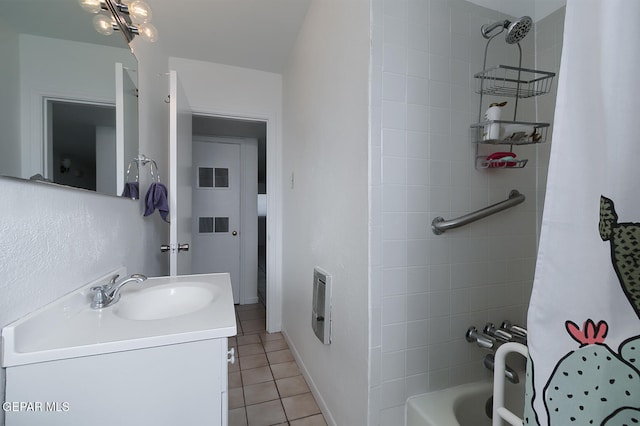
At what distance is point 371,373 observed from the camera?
1070 millimetres

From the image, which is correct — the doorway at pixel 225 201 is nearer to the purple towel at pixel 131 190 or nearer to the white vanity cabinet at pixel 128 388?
the purple towel at pixel 131 190

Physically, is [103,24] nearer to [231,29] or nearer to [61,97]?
[61,97]

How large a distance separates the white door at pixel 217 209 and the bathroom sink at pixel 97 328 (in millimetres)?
2242

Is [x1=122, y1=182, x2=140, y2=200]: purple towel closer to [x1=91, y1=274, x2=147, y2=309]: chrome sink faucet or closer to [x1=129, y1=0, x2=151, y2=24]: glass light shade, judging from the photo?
[x1=91, y1=274, x2=147, y2=309]: chrome sink faucet

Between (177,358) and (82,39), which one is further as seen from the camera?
(82,39)

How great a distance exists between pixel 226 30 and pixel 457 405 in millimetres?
2661

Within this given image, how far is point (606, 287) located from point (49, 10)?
1.53m

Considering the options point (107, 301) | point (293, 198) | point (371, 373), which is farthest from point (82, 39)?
point (371, 373)

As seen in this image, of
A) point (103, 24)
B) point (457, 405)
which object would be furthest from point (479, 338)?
point (103, 24)

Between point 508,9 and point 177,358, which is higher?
point 508,9

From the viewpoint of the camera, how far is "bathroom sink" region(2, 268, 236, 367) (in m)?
0.61

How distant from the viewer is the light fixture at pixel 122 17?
1.05 m

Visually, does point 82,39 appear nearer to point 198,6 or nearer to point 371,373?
point 198,6

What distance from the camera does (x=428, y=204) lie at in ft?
3.83
